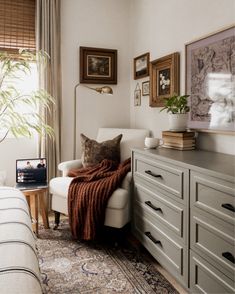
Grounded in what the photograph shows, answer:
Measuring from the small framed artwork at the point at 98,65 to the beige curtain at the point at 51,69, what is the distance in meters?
0.30

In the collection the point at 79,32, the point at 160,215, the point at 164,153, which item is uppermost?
the point at 79,32

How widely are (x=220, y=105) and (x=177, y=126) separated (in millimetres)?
363

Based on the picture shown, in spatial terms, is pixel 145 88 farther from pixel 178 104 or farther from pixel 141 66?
pixel 178 104

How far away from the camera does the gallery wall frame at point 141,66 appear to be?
3173 mm

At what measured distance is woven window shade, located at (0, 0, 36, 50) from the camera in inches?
124

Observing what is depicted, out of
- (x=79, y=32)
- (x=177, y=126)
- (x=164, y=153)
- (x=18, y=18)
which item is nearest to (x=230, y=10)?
(x=177, y=126)

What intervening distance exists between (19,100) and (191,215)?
7.43 feet

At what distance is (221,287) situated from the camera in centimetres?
141

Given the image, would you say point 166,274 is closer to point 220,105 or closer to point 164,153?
point 164,153

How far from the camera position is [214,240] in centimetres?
145

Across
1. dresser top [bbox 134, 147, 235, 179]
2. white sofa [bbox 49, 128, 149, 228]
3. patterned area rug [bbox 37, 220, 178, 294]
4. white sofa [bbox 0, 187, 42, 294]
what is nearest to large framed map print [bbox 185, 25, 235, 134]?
dresser top [bbox 134, 147, 235, 179]

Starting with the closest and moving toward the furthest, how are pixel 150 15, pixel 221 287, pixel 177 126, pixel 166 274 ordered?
1. pixel 221 287
2. pixel 166 274
3. pixel 177 126
4. pixel 150 15

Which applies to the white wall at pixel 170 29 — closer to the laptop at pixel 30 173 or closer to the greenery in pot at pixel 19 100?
the greenery in pot at pixel 19 100

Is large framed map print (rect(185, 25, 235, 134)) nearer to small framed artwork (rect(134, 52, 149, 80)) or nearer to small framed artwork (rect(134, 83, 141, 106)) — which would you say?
small framed artwork (rect(134, 52, 149, 80))
